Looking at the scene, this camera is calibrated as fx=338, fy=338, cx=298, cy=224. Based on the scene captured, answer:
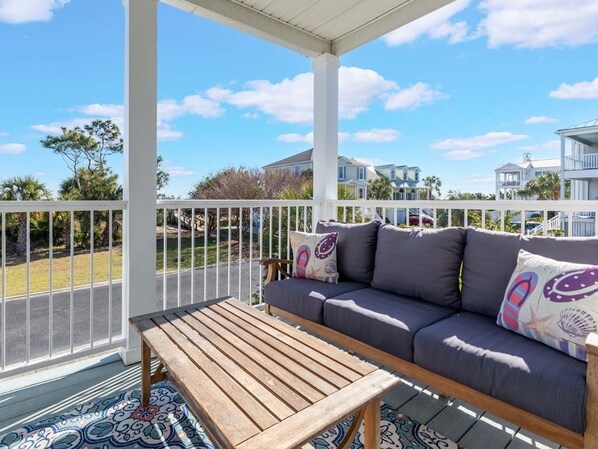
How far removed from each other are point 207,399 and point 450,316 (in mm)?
1509

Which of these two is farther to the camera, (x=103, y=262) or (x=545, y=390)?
(x=103, y=262)

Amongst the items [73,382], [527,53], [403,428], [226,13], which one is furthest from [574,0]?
[527,53]

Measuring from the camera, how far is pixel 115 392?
2150 millimetres

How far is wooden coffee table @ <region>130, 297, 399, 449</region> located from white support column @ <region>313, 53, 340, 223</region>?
2.35 m

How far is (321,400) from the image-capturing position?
3.62 ft

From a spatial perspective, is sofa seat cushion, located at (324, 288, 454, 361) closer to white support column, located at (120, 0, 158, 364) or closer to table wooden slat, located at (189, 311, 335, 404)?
table wooden slat, located at (189, 311, 335, 404)

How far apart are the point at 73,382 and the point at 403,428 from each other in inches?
83.5

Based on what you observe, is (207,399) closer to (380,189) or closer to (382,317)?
(382,317)

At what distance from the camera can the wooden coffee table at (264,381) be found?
3.22 ft

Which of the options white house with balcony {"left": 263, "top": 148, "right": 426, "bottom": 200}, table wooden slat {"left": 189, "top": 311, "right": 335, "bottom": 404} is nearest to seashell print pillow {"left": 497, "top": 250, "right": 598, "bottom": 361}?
table wooden slat {"left": 189, "top": 311, "right": 335, "bottom": 404}

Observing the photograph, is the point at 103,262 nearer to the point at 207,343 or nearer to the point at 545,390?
the point at 207,343

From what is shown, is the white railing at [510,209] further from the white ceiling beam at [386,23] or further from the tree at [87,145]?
the tree at [87,145]

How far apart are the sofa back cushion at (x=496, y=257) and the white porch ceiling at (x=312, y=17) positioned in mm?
2209

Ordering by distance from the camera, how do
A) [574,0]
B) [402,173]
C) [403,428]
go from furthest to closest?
[402,173], [574,0], [403,428]
